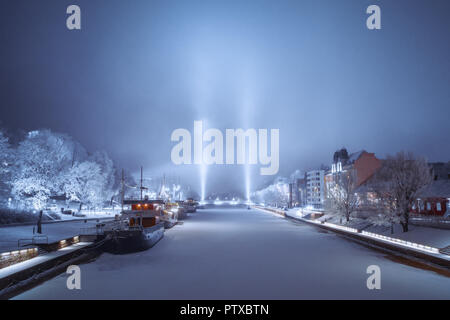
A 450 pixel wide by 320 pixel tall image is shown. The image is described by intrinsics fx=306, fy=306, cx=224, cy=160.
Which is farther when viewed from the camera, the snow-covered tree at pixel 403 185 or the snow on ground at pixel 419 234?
the snow-covered tree at pixel 403 185

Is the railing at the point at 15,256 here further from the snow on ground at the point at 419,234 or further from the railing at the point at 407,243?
the snow on ground at the point at 419,234

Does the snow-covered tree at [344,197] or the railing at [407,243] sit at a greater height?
the snow-covered tree at [344,197]

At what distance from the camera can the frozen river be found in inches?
679

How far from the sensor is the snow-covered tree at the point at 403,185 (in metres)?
36.7

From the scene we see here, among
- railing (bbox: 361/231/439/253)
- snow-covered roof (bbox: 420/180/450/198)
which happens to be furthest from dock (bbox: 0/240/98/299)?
snow-covered roof (bbox: 420/180/450/198)

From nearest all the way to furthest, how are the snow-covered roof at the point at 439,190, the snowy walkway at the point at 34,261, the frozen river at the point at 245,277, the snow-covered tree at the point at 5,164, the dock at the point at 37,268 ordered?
the frozen river at the point at 245,277
the dock at the point at 37,268
the snowy walkway at the point at 34,261
the snow-covered tree at the point at 5,164
the snow-covered roof at the point at 439,190

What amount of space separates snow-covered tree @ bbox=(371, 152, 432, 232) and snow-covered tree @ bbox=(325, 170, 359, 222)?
1523cm

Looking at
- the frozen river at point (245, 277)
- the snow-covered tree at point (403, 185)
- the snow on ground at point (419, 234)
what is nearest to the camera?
the frozen river at point (245, 277)

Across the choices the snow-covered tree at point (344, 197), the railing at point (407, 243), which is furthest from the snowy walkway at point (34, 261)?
the snow-covered tree at point (344, 197)

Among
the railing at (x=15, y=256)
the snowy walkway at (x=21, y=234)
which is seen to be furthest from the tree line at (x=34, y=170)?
the railing at (x=15, y=256)

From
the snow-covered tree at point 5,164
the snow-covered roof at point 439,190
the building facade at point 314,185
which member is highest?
the snow-covered tree at point 5,164

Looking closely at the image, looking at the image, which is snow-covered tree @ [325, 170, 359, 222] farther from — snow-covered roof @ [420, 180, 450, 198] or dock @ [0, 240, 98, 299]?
dock @ [0, 240, 98, 299]

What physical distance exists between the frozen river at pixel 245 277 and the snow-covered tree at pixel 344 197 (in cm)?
2375
